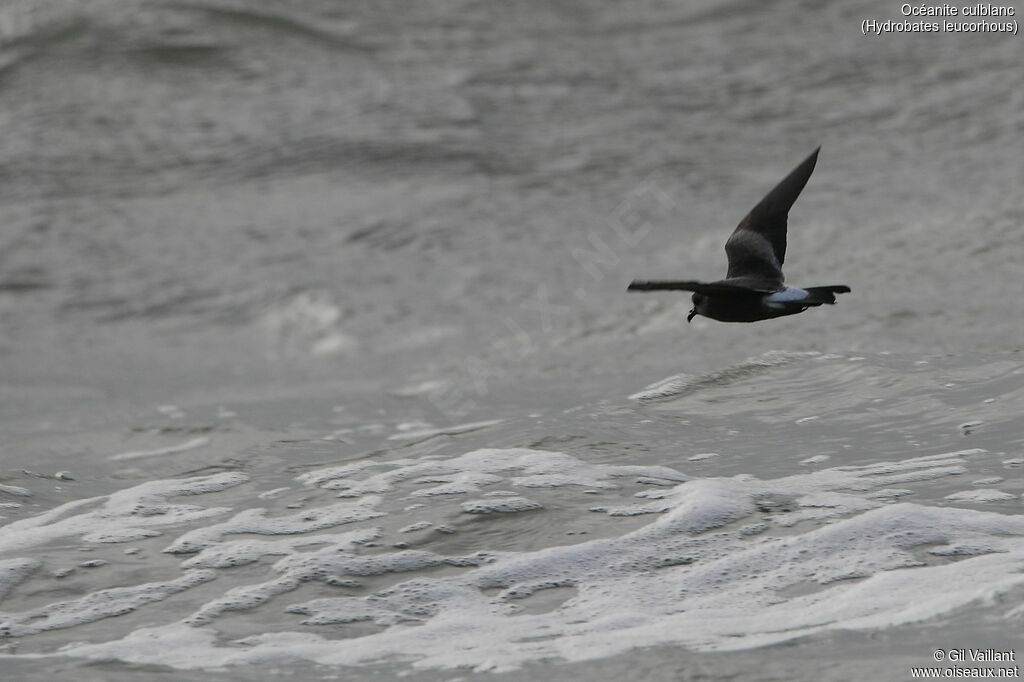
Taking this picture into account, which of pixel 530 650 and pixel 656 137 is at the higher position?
pixel 656 137

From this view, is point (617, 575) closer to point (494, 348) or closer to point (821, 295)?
point (821, 295)

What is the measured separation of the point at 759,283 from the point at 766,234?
715 mm

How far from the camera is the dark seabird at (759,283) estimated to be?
4.75 meters

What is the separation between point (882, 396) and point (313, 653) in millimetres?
3821

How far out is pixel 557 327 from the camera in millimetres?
10164

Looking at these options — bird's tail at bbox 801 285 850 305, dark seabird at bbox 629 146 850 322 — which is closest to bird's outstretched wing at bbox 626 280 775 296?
dark seabird at bbox 629 146 850 322

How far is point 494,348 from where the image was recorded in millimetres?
9859

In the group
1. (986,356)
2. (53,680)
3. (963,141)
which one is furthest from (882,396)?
(963,141)

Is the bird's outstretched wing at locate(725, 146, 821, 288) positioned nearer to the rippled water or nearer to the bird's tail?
the bird's tail

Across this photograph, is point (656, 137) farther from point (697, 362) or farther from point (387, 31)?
point (697, 362)

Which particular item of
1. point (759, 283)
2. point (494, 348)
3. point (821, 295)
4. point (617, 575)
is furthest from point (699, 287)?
point (494, 348)

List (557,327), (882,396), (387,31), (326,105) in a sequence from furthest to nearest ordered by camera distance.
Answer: (387,31), (326,105), (557,327), (882,396)

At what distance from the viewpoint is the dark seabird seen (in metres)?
4.75

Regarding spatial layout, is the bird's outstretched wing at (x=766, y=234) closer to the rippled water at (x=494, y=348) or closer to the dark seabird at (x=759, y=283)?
the dark seabird at (x=759, y=283)
